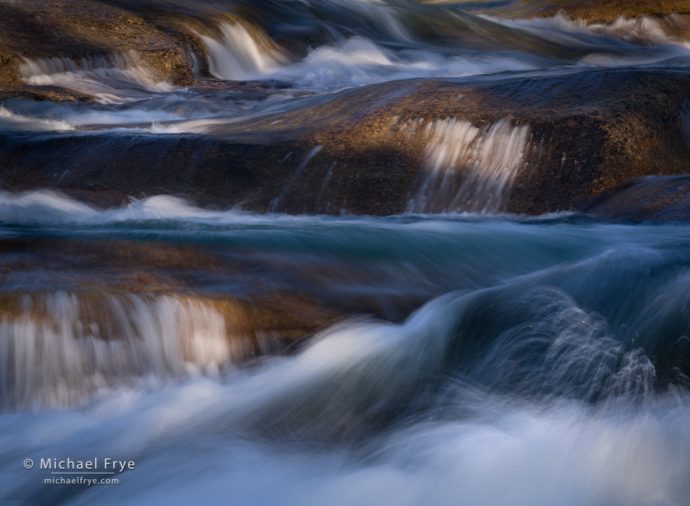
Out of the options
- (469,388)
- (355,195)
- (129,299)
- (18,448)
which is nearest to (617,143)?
(355,195)

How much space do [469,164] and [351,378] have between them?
10.7ft

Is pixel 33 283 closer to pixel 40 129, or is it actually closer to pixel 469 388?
pixel 469 388

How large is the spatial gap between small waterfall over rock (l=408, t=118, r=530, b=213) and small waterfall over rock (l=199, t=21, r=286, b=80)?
617cm

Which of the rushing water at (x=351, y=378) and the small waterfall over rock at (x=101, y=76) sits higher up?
the small waterfall over rock at (x=101, y=76)

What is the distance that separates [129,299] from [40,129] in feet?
17.7

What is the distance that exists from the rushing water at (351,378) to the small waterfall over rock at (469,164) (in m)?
1.78

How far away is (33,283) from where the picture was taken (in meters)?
4.36

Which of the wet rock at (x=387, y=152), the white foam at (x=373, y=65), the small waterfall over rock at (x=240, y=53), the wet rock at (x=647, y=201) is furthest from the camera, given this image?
the white foam at (x=373, y=65)

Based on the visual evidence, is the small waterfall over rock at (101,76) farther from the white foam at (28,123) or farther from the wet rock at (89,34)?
the white foam at (28,123)

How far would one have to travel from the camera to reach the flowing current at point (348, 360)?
141 inches

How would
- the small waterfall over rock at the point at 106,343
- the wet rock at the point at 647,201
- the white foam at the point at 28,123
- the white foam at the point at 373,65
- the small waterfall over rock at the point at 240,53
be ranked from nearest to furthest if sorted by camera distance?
the small waterfall over rock at the point at 106,343 < the wet rock at the point at 647,201 < the white foam at the point at 28,123 < the small waterfall over rock at the point at 240,53 < the white foam at the point at 373,65

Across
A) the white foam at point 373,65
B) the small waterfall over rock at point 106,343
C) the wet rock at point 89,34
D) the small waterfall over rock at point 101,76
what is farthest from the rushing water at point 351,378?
the white foam at point 373,65

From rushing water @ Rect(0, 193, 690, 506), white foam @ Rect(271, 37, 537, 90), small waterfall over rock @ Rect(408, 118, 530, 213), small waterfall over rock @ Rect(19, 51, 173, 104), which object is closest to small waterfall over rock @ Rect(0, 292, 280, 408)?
rushing water @ Rect(0, 193, 690, 506)

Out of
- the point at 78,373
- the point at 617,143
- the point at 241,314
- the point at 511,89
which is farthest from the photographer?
the point at 511,89
